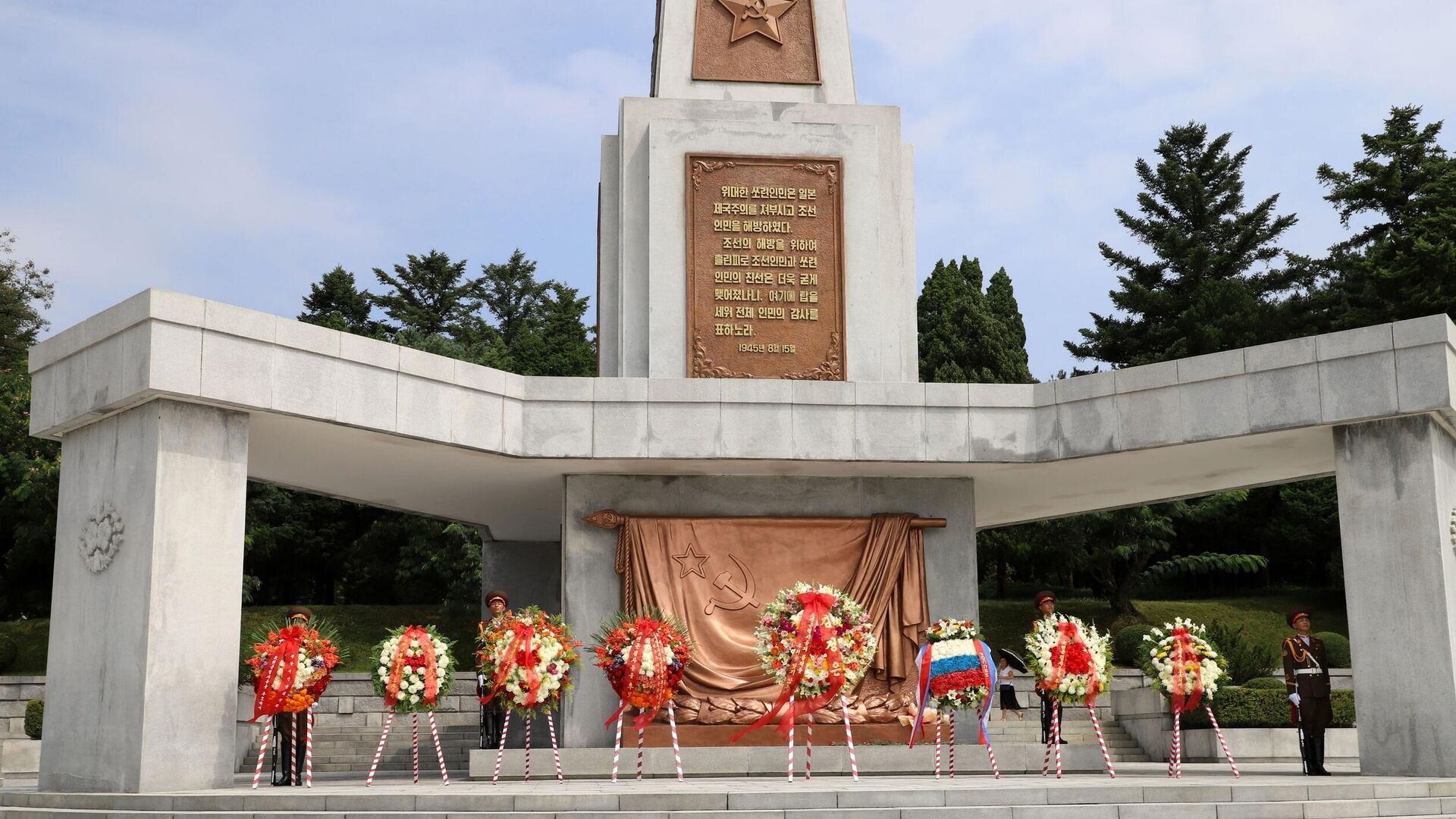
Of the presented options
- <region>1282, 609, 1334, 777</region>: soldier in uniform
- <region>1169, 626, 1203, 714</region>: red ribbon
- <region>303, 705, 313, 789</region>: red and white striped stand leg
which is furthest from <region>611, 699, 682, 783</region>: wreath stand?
<region>1282, 609, 1334, 777</region>: soldier in uniform

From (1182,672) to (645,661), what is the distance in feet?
15.1

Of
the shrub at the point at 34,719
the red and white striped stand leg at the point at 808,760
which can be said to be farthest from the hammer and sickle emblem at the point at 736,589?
the shrub at the point at 34,719

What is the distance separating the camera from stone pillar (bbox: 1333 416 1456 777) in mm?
11742

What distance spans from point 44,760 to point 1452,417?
1247 centimetres

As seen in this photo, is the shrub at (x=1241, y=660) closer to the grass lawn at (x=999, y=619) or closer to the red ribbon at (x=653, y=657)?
the grass lawn at (x=999, y=619)

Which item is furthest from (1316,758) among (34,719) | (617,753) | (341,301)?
(341,301)

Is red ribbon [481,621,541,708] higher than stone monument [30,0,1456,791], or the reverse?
stone monument [30,0,1456,791]

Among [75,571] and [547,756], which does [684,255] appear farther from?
[75,571]

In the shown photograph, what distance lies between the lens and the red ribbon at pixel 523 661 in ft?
37.9

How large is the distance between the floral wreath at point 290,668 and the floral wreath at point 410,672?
65 cm

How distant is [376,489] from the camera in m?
16.1

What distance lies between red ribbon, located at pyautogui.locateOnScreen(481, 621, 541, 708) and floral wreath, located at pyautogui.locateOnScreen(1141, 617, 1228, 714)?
5.15m

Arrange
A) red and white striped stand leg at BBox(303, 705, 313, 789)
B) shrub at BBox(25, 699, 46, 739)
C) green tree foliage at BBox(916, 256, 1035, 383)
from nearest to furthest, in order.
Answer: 1. red and white striped stand leg at BBox(303, 705, 313, 789)
2. shrub at BBox(25, 699, 46, 739)
3. green tree foliage at BBox(916, 256, 1035, 383)

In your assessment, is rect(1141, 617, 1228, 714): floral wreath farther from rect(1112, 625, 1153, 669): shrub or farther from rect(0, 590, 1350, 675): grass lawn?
rect(0, 590, 1350, 675): grass lawn
